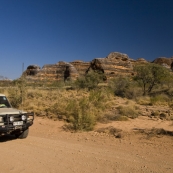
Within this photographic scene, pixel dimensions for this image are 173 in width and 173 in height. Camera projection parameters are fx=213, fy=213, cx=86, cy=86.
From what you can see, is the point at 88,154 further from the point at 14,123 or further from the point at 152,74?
the point at 152,74

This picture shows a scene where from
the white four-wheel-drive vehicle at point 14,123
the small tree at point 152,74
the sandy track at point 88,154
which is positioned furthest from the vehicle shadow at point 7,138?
the small tree at point 152,74

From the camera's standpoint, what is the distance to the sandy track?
4852mm

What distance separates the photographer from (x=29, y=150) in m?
6.12

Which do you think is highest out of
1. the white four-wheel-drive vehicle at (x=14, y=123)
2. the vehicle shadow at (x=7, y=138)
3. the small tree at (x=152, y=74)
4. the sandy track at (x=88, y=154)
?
the small tree at (x=152, y=74)

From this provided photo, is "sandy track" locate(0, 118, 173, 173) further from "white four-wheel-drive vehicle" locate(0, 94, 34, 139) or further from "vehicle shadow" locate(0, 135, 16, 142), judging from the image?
"white four-wheel-drive vehicle" locate(0, 94, 34, 139)

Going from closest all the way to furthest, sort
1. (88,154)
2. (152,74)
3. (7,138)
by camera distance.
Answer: (88,154) < (7,138) < (152,74)

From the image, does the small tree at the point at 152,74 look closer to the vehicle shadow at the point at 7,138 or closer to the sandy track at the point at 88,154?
the sandy track at the point at 88,154

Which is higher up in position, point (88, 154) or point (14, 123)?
point (14, 123)

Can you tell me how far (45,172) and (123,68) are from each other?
200ft

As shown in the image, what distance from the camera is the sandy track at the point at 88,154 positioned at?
4.85 meters

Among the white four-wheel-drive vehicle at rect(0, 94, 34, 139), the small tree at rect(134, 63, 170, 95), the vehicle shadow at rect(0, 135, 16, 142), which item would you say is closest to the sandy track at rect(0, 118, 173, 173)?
the vehicle shadow at rect(0, 135, 16, 142)

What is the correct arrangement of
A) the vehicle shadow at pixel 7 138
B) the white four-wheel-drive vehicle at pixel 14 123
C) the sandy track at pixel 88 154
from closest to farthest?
1. the sandy track at pixel 88 154
2. the white four-wheel-drive vehicle at pixel 14 123
3. the vehicle shadow at pixel 7 138

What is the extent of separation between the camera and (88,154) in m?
5.83

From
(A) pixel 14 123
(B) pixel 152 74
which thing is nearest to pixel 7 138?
(A) pixel 14 123
